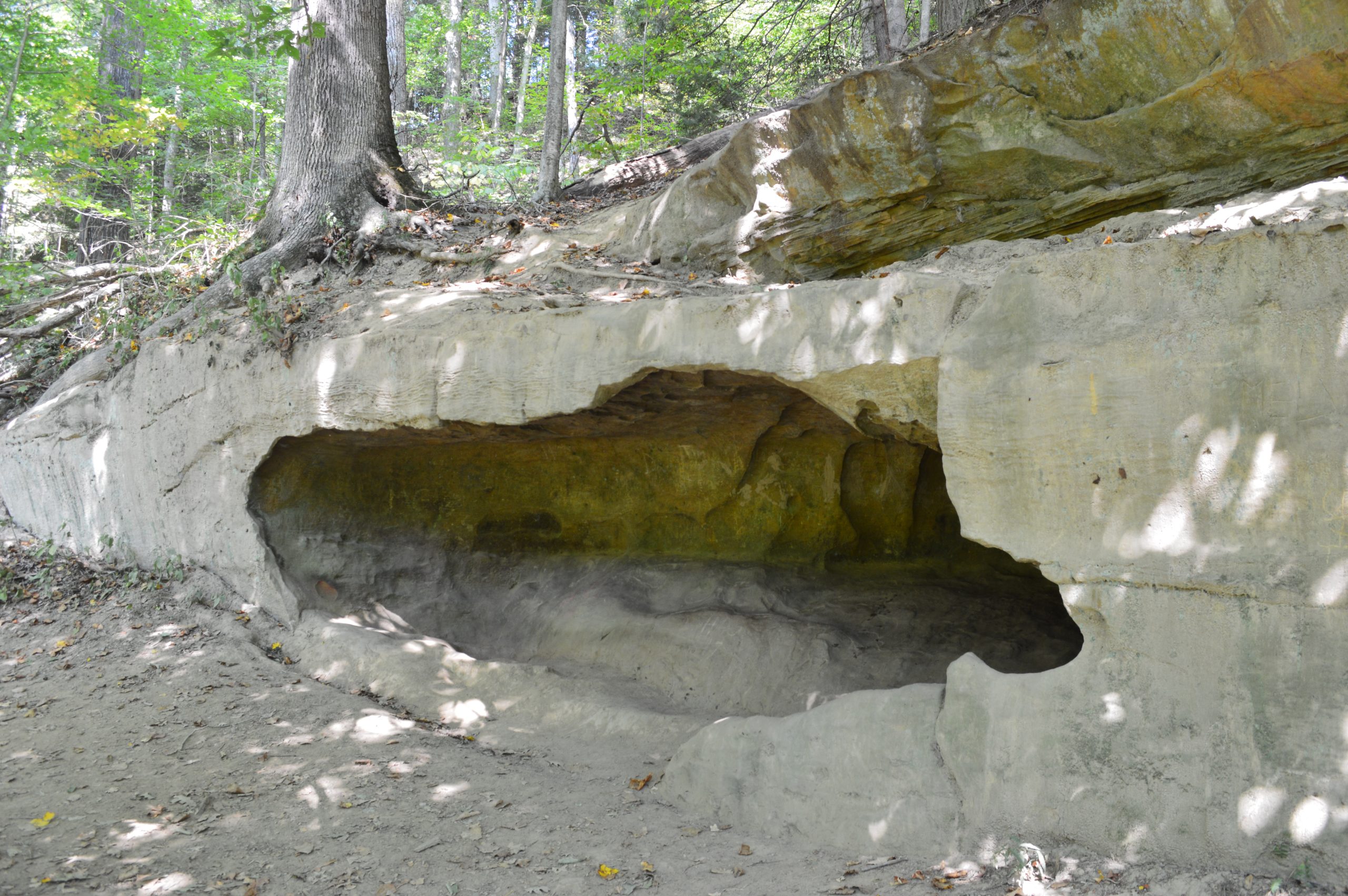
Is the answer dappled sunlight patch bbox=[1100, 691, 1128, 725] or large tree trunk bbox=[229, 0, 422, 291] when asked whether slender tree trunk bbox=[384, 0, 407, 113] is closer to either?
large tree trunk bbox=[229, 0, 422, 291]

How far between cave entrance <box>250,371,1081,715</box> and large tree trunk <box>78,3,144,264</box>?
683 cm

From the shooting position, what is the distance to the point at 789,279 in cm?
666

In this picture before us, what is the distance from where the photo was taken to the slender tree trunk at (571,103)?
1744 cm

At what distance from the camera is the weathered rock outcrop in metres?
Result: 5.05

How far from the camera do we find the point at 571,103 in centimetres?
1847

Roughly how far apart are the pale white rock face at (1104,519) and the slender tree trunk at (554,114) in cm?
484

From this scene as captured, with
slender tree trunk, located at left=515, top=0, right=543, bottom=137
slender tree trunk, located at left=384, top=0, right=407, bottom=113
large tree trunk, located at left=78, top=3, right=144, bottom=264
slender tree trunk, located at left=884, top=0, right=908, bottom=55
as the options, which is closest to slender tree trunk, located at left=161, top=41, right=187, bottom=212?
large tree trunk, located at left=78, top=3, right=144, bottom=264

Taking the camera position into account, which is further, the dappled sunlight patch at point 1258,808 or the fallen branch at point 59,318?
the fallen branch at point 59,318

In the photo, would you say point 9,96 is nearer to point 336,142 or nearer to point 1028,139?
point 336,142

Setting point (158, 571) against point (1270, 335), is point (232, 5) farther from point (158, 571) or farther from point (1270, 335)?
point (1270, 335)

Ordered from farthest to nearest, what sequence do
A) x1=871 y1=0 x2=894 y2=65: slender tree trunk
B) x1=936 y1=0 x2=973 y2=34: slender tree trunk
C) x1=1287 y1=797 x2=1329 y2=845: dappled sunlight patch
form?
A: x1=871 y1=0 x2=894 y2=65: slender tree trunk → x1=936 y1=0 x2=973 y2=34: slender tree trunk → x1=1287 y1=797 x2=1329 y2=845: dappled sunlight patch

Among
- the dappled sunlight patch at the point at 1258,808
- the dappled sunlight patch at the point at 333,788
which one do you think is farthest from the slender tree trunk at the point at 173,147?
the dappled sunlight patch at the point at 1258,808

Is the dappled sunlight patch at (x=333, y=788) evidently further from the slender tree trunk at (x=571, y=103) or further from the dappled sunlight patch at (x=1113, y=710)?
the slender tree trunk at (x=571, y=103)

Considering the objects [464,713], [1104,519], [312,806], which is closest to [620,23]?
[464,713]
